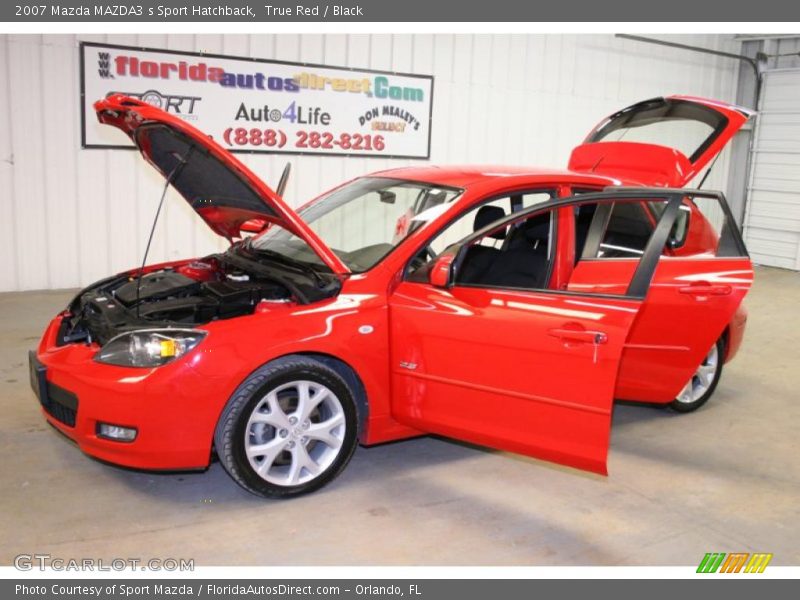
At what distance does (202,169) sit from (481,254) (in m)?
1.60

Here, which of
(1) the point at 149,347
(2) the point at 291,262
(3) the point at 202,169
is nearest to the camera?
(1) the point at 149,347

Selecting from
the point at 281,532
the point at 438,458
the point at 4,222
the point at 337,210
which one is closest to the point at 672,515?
the point at 438,458

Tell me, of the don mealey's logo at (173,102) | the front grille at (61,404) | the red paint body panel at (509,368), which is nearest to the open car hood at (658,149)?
the red paint body panel at (509,368)

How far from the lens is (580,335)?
327 centimetres

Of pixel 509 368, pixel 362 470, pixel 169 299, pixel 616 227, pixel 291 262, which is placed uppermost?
pixel 616 227

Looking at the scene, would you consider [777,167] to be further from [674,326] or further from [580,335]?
[580,335]

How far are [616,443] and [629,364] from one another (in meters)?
0.51

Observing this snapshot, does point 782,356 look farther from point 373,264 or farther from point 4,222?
point 4,222

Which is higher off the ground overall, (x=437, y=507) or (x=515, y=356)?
(x=515, y=356)

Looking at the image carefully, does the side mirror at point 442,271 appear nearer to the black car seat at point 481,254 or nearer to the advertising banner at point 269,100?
the black car seat at point 481,254

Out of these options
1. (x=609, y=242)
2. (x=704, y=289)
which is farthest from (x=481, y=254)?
(x=704, y=289)

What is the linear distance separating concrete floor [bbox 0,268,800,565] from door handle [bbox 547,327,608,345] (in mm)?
841

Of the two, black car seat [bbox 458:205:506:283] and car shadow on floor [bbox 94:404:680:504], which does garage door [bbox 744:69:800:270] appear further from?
black car seat [bbox 458:205:506:283]
